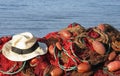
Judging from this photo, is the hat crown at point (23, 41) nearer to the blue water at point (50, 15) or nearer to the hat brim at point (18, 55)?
the hat brim at point (18, 55)

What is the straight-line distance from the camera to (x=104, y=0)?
81.6 feet

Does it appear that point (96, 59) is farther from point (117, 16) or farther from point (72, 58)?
point (117, 16)

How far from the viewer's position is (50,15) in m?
17.3

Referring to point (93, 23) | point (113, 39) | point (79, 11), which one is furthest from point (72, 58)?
point (79, 11)

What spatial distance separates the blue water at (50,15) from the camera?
14242 millimetres

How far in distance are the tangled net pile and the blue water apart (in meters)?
6.82

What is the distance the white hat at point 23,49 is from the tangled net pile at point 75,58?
65 millimetres

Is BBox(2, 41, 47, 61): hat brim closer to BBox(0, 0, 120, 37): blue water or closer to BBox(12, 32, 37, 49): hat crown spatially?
BBox(12, 32, 37, 49): hat crown

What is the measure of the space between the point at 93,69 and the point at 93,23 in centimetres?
968

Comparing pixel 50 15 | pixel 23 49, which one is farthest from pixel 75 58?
pixel 50 15

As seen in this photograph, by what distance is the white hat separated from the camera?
555 centimetres

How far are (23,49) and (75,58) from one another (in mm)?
Result: 607

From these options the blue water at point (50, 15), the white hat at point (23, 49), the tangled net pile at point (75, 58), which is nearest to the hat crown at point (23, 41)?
the white hat at point (23, 49)

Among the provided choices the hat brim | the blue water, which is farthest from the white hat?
the blue water
